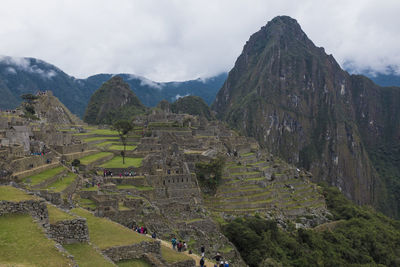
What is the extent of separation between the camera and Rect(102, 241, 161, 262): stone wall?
11.2 meters

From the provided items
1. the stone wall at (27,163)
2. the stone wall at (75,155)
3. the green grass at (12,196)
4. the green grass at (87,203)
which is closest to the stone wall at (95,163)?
the stone wall at (75,155)

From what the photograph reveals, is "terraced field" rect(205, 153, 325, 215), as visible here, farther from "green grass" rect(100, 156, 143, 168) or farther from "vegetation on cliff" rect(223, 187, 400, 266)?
"green grass" rect(100, 156, 143, 168)

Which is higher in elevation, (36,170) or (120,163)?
(36,170)

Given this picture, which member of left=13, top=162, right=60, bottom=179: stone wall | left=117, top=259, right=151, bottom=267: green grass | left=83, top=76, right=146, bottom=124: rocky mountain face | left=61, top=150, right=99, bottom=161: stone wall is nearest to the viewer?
left=117, top=259, right=151, bottom=267: green grass

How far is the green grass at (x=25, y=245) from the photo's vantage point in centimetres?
771

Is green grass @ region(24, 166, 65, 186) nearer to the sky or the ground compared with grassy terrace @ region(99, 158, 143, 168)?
nearer to the sky

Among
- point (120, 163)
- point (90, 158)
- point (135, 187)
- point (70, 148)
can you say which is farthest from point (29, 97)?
point (135, 187)

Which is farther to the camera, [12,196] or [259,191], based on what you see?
[259,191]

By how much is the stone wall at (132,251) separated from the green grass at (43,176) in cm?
1298

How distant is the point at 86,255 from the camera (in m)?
9.88

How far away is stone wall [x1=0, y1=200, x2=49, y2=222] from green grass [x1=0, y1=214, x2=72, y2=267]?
0.24 meters

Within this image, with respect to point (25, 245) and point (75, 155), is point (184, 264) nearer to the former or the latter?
point (25, 245)

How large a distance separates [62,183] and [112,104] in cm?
9418

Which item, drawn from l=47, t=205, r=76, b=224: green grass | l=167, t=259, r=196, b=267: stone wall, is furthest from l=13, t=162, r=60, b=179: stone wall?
l=167, t=259, r=196, b=267: stone wall
